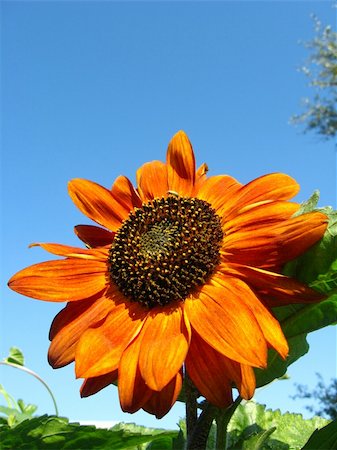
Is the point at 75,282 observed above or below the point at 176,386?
above

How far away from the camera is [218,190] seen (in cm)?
83

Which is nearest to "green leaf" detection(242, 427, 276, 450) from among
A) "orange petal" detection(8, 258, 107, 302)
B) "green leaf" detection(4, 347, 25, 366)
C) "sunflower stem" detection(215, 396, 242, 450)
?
"sunflower stem" detection(215, 396, 242, 450)

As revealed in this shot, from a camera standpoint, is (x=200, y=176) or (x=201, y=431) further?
(x=200, y=176)

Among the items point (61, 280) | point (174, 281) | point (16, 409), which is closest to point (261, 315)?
point (174, 281)

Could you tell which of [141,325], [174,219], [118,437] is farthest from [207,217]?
[118,437]

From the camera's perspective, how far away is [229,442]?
33.8 inches

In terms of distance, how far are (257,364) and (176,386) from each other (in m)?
0.08

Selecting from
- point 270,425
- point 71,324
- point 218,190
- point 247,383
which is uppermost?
point 218,190

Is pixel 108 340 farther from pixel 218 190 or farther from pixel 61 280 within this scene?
pixel 218 190

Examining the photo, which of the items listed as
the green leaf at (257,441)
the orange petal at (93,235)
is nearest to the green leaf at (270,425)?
the green leaf at (257,441)

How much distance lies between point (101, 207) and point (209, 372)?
33 cm

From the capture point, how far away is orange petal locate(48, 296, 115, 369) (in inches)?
27.9

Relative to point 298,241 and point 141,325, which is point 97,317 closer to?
point 141,325

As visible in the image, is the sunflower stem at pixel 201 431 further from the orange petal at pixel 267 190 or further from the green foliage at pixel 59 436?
the orange petal at pixel 267 190
